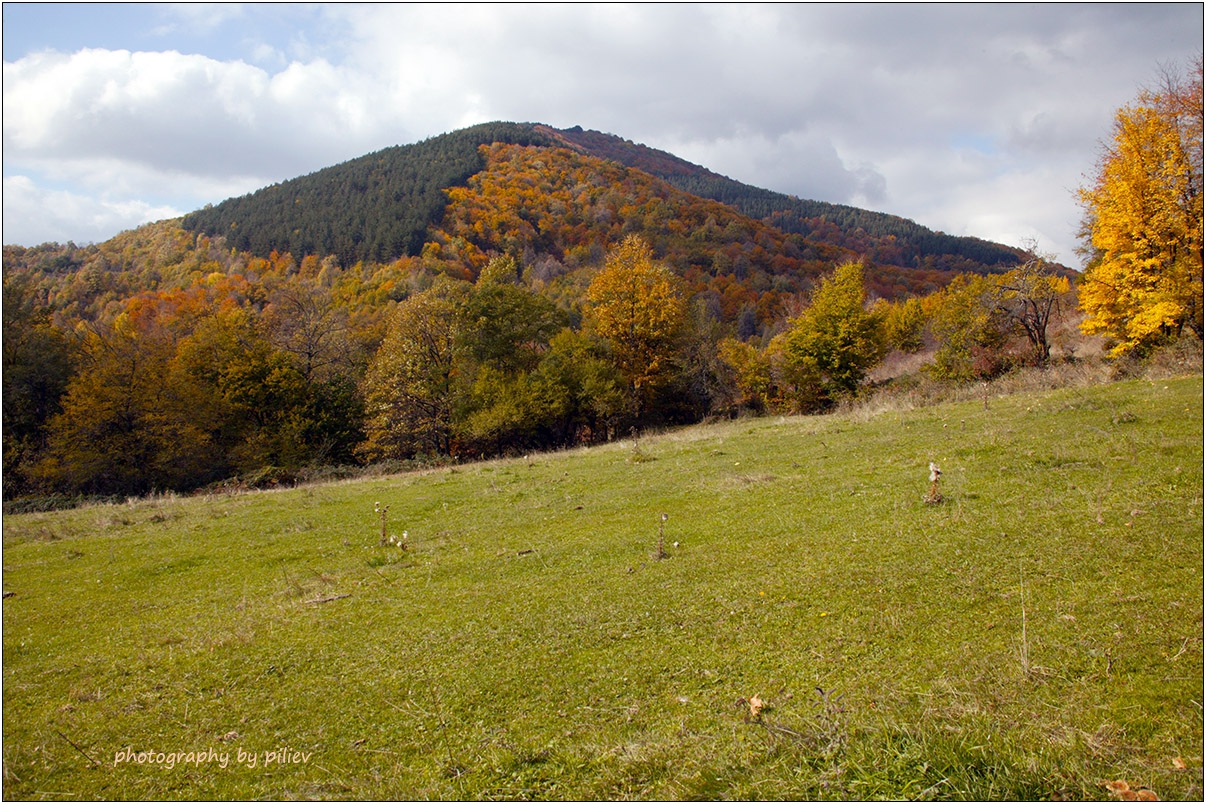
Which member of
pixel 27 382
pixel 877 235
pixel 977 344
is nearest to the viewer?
pixel 977 344

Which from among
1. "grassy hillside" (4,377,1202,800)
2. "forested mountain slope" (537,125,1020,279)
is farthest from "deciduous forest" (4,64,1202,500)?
"forested mountain slope" (537,125,1020,279)

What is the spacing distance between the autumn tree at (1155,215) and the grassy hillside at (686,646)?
38.6 feet

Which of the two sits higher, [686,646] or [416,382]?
[416,382]

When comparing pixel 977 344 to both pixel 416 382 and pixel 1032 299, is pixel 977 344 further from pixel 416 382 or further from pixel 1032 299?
pixel 416 382

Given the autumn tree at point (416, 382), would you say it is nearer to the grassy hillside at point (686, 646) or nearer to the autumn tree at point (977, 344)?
the grassy hillside at point (686, 646)

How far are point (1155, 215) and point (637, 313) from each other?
25.2m

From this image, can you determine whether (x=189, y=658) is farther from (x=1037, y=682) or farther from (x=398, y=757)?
(x=1037, y=682)

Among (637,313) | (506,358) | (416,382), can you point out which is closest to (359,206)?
(506,358)

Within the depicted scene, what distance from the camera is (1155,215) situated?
2033 centimetres

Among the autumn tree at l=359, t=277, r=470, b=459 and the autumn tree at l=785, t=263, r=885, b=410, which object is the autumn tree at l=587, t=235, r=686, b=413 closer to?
the autumn tree at l=785, t=263, r=885, b=410

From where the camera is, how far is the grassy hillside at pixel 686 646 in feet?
13.3

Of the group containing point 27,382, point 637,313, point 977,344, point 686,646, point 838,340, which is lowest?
point 686,646

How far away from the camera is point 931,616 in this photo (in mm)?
5895

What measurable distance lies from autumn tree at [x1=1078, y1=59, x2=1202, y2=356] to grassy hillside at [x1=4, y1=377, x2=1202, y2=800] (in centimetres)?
1177
